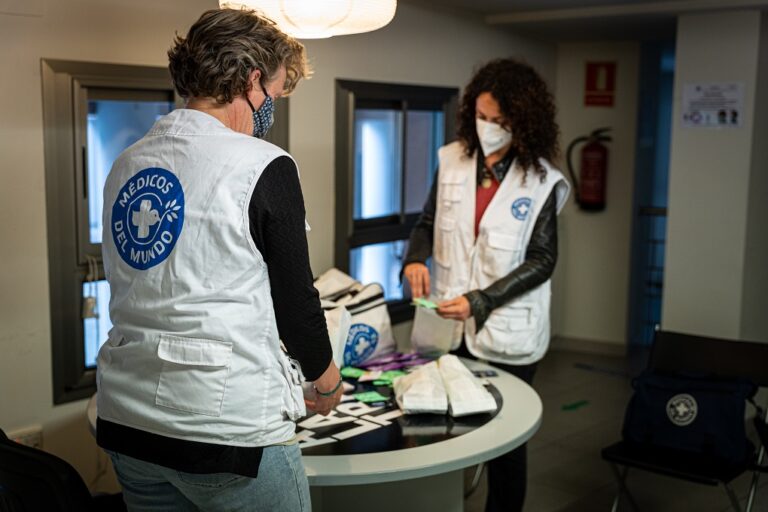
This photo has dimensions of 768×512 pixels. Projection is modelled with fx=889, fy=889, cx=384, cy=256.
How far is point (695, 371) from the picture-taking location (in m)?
3.47

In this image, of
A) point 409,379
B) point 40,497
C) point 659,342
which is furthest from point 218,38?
point 659,342

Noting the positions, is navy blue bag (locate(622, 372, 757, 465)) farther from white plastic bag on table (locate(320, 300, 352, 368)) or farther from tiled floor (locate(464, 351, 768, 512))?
white plastic bag on table (locate(320, 300, 352, 368))

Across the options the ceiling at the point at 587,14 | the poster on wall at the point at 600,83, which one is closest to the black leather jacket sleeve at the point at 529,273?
the ceiling at the point at 587,14

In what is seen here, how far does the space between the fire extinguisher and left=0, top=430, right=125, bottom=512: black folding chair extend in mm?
5016

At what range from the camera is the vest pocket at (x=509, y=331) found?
2.95 m

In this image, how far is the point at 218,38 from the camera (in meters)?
1.59

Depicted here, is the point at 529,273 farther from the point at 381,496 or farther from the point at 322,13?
the point at 322,13

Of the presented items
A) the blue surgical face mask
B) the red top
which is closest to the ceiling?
the red top

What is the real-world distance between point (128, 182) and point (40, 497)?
67cm

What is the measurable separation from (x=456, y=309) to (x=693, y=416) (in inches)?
41.9

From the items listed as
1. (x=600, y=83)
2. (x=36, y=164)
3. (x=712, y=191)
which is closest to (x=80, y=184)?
(x=36, y=164)

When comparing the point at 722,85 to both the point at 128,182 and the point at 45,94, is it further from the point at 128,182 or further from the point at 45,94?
the point at 128,182

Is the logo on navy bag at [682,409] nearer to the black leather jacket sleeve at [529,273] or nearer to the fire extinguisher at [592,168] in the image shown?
the black leather jacket sleeve at [529,273]

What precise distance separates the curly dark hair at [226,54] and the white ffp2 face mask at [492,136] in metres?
1.46
